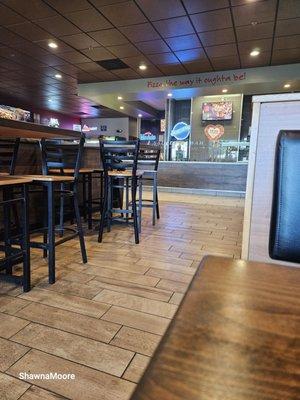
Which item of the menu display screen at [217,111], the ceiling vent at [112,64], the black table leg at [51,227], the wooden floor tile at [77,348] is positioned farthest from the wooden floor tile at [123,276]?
the menu display screen at [217,111]

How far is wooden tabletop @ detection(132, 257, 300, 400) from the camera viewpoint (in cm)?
28

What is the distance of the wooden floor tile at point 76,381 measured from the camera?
107cm

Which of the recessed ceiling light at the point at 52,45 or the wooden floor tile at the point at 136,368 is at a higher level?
the recessed ceiling light at the point at 52,45

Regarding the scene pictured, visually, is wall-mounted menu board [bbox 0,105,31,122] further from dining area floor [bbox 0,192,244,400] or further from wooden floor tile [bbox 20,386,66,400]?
wooden floor tile [bbox 20,386,66,400]

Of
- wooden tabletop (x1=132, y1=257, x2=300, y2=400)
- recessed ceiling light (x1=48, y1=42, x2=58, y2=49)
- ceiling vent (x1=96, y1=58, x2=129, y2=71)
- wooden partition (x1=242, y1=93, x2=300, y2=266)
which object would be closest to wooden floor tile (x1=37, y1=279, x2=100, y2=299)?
wooden partition (x1=242, y1=93, x2=300, y2=266)

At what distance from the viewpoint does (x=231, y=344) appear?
14.2 inches

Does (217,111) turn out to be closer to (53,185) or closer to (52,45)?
(52,45)

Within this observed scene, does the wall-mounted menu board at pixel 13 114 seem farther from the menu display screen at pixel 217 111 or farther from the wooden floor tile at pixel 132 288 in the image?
the menu display screen at pixel 217 111

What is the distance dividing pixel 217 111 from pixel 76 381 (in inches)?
383

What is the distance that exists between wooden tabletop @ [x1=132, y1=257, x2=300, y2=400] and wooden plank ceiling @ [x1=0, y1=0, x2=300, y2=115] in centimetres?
443

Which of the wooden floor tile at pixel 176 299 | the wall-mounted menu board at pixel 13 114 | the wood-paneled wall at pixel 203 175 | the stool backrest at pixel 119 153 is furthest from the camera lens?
the wood-paneled wall at pixel 203 175

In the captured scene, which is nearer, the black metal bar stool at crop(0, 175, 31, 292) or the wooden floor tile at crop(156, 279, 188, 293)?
the black metal bar stool at crop(0, 175, 31, 292)

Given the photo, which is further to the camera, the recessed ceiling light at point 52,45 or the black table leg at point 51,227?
→ the recessed ceiling light at point 52,45

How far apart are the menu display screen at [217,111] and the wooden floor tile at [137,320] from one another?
9118mm
